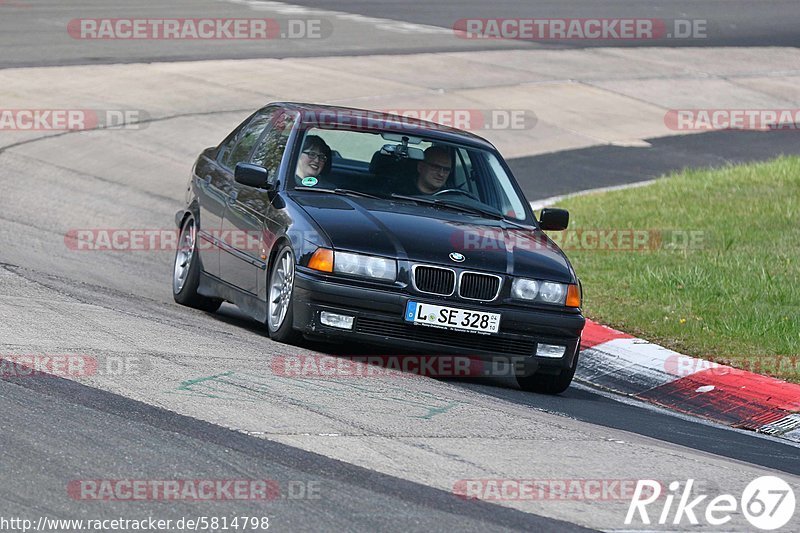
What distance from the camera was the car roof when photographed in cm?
968

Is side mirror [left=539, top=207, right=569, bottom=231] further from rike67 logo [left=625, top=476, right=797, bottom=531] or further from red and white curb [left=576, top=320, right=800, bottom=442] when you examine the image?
rike67 logo [left=625, top=476, right=797, bottom=531]

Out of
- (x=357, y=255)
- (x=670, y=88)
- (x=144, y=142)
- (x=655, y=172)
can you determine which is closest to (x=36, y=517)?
(x=357, y=255)

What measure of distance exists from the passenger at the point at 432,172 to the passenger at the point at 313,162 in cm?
58

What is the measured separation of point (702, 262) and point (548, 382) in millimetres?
4242

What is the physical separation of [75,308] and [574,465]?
3.80 meters

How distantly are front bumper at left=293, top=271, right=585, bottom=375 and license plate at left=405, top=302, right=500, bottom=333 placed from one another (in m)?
0.03

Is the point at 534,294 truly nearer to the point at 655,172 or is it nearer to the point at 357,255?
the point at 357,255

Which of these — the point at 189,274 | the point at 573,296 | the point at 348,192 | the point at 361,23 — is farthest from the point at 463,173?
the point at 361,23

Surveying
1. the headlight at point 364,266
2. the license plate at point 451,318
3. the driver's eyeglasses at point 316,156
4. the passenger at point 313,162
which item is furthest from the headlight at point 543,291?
the driver's eyeglasses at point 316,156

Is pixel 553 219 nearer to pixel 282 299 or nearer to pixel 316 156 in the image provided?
pixel 316 156

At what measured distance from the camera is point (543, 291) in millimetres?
8492

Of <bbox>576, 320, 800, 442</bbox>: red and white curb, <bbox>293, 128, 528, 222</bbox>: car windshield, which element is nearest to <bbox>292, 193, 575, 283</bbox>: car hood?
<bbox>293, 128, 528, 222</bbox>: car windshield

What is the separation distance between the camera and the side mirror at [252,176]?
30.1 ft

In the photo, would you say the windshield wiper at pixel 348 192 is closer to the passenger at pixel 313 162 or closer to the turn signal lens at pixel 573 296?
the passenger at pixel 313 162
